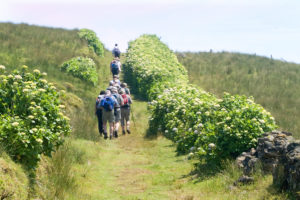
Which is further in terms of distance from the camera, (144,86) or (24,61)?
(144,86)

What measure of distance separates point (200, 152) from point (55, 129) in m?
3.60

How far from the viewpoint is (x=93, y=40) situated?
117 ft

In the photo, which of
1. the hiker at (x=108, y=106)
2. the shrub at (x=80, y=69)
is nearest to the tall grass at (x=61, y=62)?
the shrub at (x=80, y=69)

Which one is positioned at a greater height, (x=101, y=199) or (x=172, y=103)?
(x=172, y=103)

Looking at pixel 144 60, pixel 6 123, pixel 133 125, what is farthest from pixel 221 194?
pixel 144 60

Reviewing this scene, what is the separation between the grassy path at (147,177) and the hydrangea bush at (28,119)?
1356 millimetres

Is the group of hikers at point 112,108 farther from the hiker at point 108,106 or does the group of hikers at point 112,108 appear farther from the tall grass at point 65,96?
the tall grass at point 65,96

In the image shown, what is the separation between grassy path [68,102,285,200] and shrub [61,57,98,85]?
8.96 m

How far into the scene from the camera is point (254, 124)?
871cm

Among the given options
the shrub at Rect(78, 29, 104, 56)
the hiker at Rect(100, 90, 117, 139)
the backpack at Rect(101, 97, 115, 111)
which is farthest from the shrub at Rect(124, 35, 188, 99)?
the shrub at Rect(78, 29, 104, 56)

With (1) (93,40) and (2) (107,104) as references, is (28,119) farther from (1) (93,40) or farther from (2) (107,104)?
(1) (93,40)

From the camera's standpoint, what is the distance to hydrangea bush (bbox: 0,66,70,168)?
20.3 ft

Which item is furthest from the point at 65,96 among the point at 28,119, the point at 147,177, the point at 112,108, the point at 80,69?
the point at 80,69

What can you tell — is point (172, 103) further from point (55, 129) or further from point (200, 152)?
point (55, 129)
